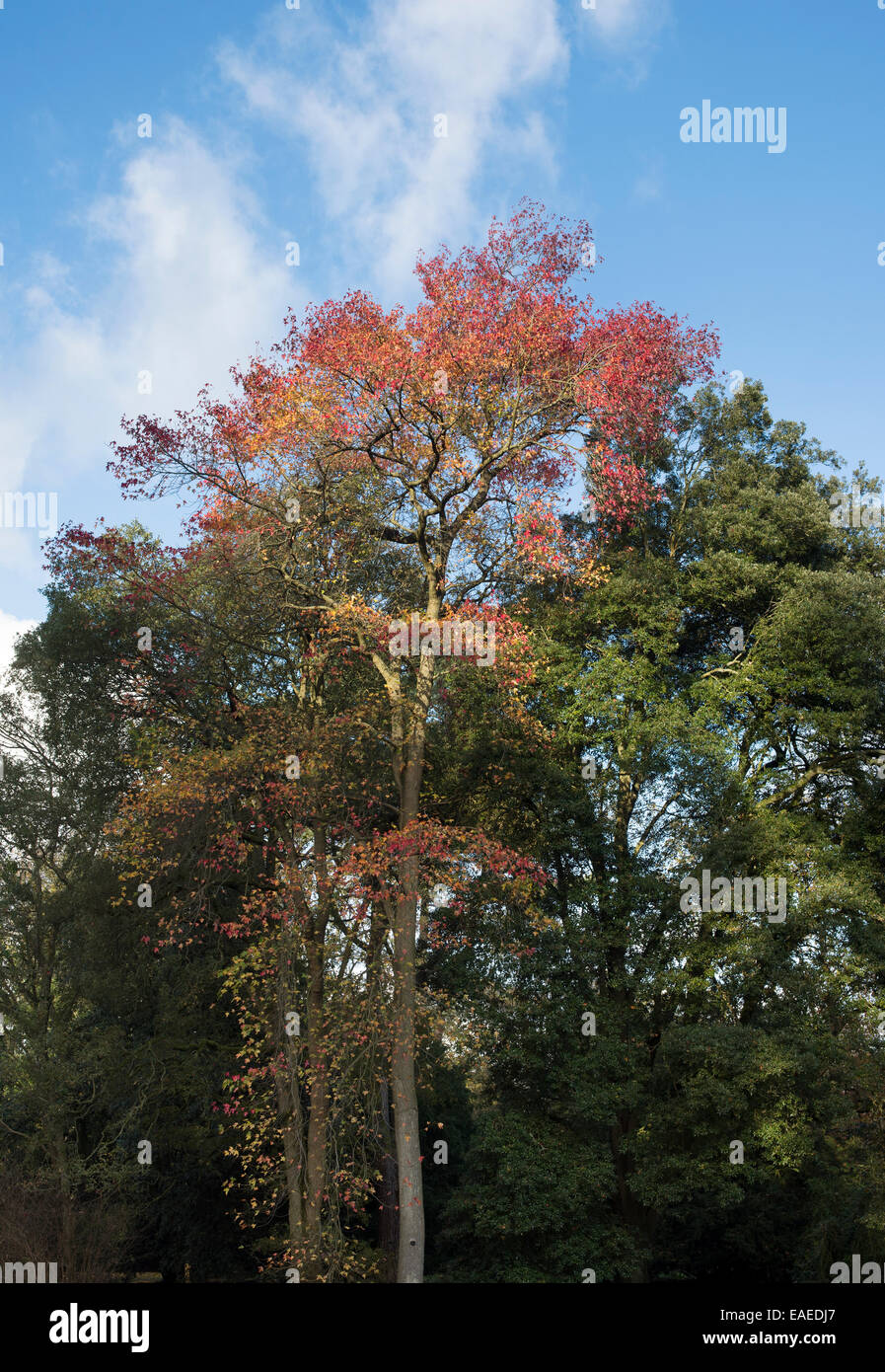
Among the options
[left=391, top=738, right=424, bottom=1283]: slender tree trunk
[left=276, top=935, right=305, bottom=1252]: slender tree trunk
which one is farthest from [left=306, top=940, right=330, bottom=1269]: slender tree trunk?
[left=391, top=738, right=424, bottom=1283]: slender tree trunk

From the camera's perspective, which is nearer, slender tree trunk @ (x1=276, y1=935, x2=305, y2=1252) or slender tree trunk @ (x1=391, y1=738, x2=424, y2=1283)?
slender tree trunk @ (x1=391, y1=738, x2=424, y2=1283)

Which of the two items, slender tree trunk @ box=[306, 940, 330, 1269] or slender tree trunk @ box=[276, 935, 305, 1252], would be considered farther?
slender tree trunk @ box=[276, 935, 305, 1252]

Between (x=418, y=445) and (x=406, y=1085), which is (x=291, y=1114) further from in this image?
(x=418, y=445)

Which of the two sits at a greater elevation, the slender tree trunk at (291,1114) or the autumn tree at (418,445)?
the autumn tree at (418,445)

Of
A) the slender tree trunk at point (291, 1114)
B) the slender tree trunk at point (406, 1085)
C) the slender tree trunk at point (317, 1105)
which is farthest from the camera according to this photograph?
the slender tree trunk at point (291, 1114)

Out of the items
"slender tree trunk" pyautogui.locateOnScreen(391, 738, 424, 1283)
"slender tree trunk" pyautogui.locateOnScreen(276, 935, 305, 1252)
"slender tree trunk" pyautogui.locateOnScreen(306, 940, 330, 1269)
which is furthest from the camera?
"slender tree trunk" pyautogui.locateOnScreen(276, 935, 305, 1252)

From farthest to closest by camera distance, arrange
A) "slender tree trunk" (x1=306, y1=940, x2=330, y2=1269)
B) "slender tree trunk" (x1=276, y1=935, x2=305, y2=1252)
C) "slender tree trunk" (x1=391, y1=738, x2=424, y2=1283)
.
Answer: "slender tree trunk" (x1=276, y1=935, x2=305, y2=1252)
"slender tree trunk" (x1=306, y1=940, x2=330, y2=1269)
"slender tree trunk" (x1=391, y1=738, x2=424, y2=1283)

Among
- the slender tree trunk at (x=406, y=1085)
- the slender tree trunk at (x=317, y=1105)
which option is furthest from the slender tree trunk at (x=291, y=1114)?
the slender tree trunk at (x=406, y=1085)

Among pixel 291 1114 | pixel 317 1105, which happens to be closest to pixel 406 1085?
pixel 317 1105

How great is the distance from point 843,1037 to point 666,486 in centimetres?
1040

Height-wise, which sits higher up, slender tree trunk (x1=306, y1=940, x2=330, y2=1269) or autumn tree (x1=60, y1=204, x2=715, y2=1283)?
autumn tree (x1=60, y1=204, x2=715, y2=1283)

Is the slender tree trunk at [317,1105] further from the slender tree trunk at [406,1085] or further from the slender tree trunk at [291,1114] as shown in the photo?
the slender tree trunk at [406,1085]

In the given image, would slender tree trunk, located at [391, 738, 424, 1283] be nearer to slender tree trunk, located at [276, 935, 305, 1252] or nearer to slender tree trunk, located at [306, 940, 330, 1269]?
slender tree trunk, located at [306, 940, 330, 1269]
